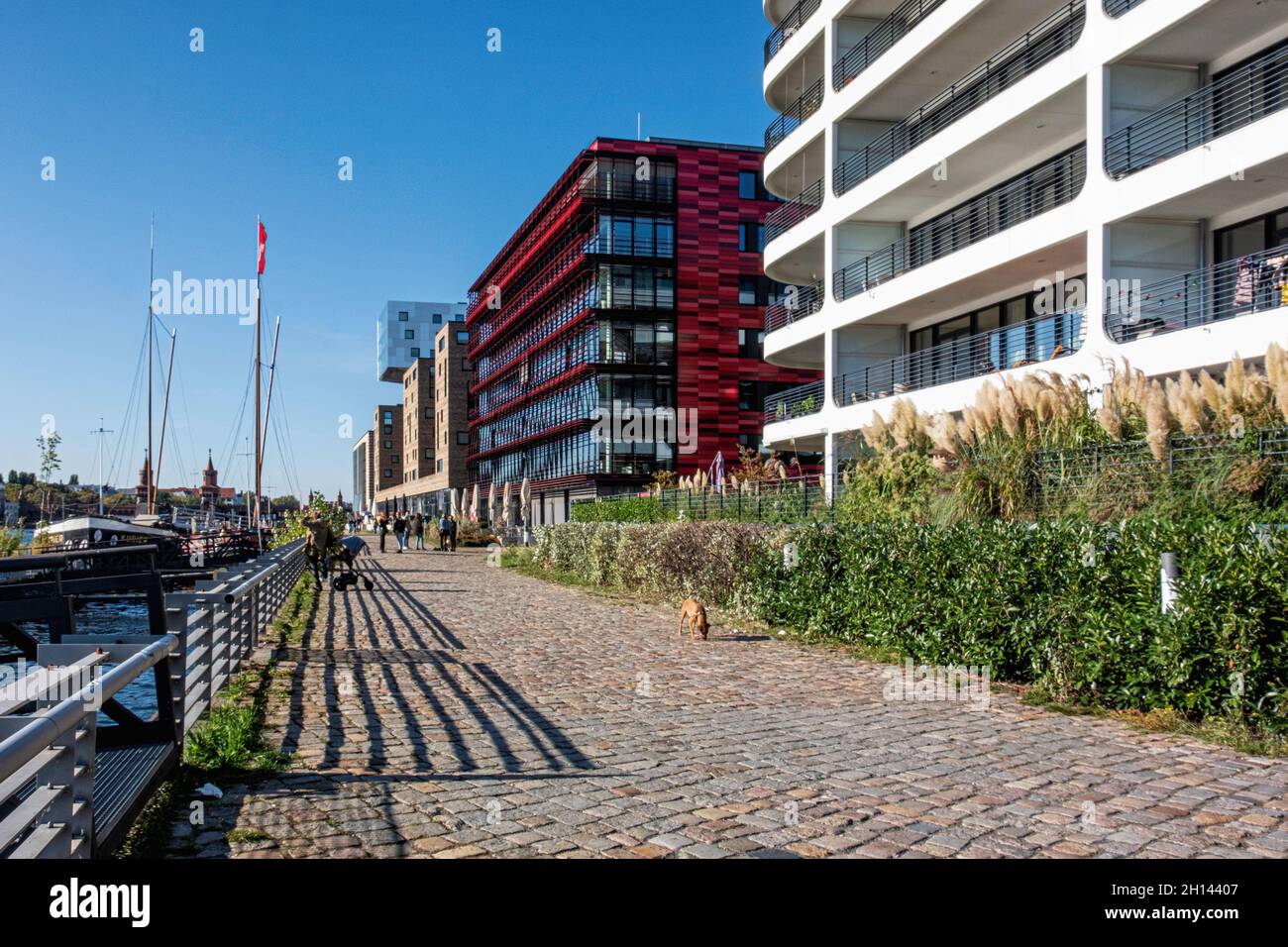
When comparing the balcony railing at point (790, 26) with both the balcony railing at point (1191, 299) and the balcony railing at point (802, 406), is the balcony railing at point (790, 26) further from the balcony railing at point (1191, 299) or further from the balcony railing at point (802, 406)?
the balcony railing at point (1191, 299)

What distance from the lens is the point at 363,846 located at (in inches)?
180

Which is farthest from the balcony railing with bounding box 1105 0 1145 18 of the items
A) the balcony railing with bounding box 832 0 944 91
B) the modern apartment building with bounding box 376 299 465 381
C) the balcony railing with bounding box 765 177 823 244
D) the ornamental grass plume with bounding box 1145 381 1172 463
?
the modern apartment building with bounding box 376 299 465 381

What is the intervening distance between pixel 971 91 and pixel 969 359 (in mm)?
6422

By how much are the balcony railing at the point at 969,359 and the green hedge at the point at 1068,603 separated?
10.0 m

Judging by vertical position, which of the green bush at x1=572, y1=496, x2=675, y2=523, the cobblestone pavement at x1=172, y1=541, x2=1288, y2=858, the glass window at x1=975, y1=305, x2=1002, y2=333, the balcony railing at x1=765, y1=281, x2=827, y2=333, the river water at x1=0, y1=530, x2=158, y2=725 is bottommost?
the river water at x1=0, y1=530, x2=158, y2=725

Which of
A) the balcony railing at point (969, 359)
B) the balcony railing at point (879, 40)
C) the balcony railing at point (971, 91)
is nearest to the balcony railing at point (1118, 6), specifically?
the balcony railing at point (971, 91)

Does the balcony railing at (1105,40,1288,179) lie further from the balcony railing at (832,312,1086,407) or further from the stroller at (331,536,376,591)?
the stroller at (331,536,376,591)

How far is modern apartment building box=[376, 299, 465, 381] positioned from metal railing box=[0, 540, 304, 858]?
134467 millimetres

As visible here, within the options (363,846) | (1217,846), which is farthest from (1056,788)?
(363,846)

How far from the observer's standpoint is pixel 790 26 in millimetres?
32031

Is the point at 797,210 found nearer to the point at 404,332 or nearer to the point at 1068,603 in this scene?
the point at 1068,603

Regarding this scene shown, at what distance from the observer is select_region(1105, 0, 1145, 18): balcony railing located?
60.3ft

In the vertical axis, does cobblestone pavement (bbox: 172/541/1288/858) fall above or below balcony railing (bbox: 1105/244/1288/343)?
below
